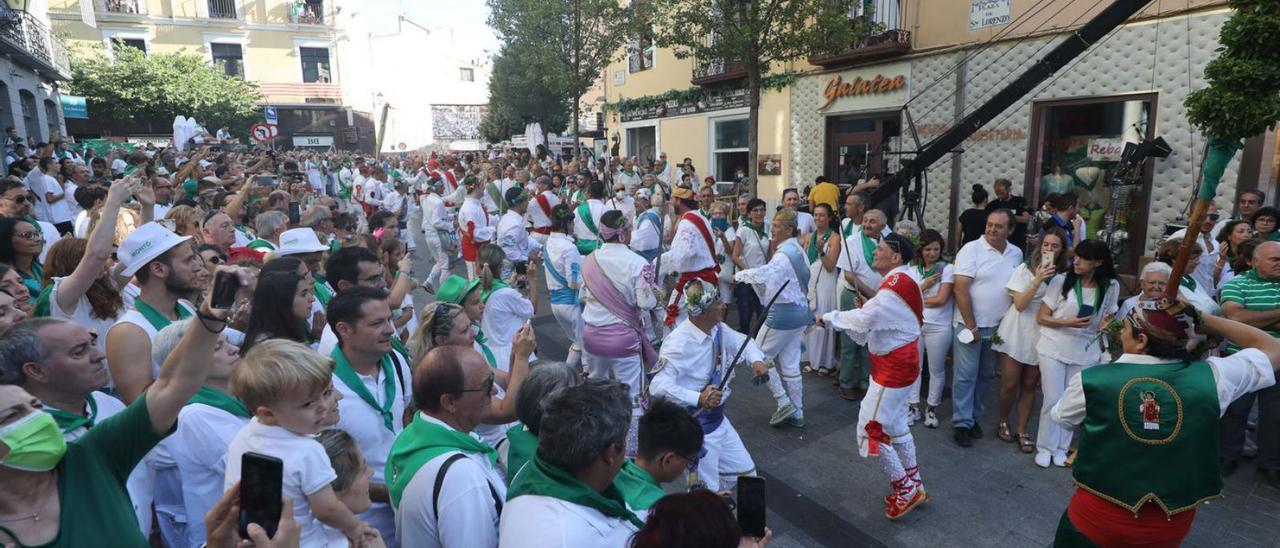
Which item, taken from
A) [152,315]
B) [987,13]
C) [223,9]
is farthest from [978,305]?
[223,9]

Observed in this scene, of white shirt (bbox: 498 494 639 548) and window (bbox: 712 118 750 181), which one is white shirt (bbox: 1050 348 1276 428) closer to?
white shirt (bbox: 498 494 639 548)

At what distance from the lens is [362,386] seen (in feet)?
9.50

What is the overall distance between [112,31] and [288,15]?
27.2ft

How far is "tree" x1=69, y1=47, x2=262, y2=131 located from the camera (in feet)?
101

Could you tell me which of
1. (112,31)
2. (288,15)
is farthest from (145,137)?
(288,15)

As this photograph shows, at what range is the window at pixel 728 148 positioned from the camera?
1845 cm

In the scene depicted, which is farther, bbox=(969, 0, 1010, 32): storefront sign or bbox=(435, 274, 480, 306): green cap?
bbox=(969, 0, 1010, 32): storefront sign

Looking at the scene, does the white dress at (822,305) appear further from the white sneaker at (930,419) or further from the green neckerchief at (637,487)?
the green neckerchief at (637,487)

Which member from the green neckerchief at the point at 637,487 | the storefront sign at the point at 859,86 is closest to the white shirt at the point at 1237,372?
the green neckerchief at the point at 637,487

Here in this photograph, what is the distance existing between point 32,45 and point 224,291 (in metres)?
26.8

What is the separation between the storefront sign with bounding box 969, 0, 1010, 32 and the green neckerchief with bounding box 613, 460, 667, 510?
1159cm

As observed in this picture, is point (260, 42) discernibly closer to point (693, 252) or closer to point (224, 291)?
point (693, 252)

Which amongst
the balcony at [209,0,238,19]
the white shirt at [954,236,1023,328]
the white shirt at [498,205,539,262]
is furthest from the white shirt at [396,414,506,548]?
the balcony at [209,0,238,19]

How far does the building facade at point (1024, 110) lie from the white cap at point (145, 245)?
8.81 meters
